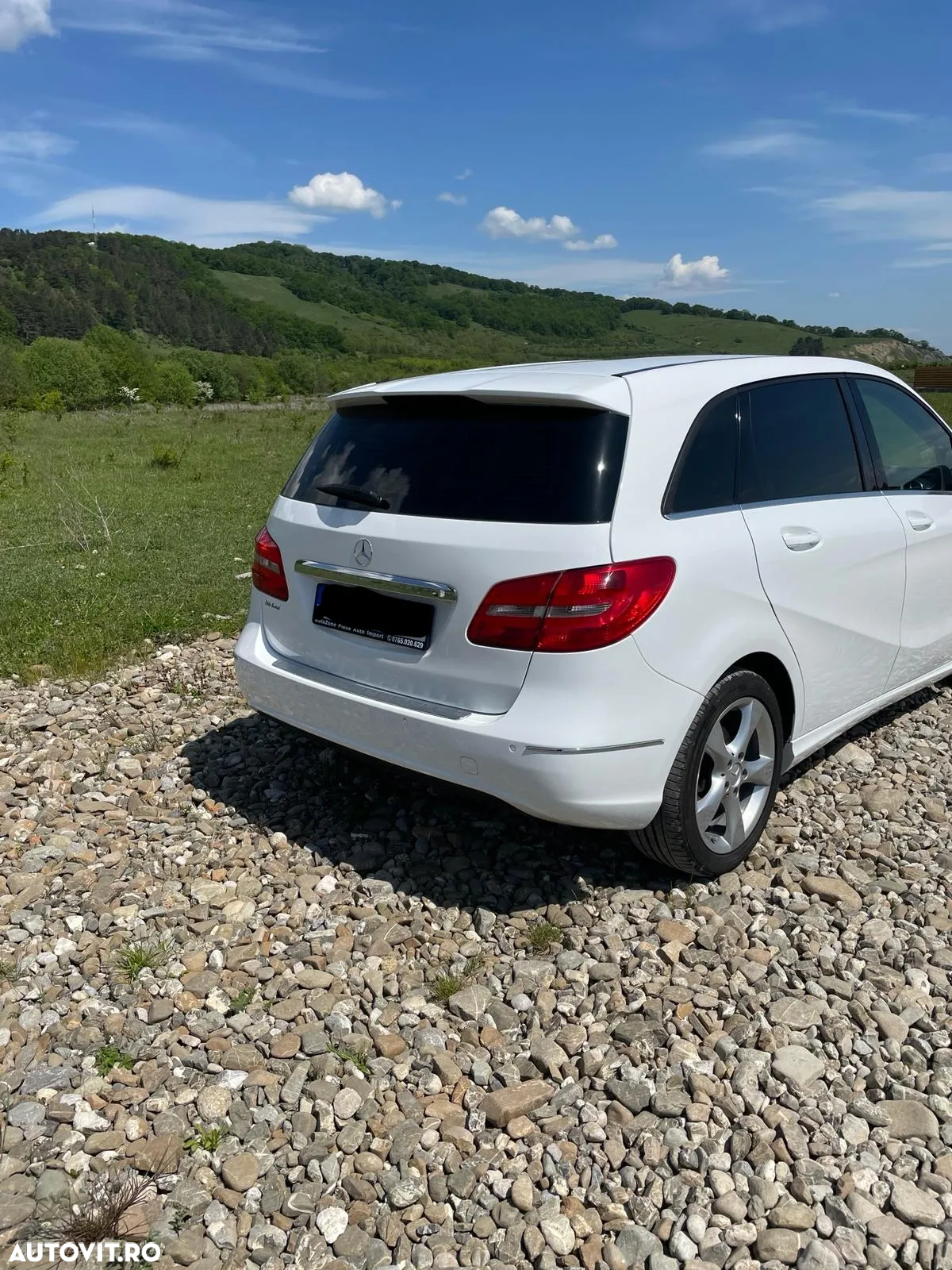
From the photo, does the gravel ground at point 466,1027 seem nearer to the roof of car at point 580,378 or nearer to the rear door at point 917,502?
the rear door at point 917,502

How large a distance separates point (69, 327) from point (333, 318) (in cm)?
5413

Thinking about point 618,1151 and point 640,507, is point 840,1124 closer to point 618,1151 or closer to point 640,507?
point 618,1151

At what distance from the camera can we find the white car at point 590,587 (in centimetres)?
286

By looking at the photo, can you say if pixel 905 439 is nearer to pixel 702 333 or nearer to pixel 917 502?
pixel 917 502

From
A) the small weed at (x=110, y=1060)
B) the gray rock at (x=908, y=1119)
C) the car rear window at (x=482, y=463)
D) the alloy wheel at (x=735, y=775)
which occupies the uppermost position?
the car rear window at (x=482, y=463)

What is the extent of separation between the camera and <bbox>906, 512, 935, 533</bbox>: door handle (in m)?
4.20

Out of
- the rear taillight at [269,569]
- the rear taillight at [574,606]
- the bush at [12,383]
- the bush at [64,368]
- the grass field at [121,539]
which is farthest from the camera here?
the bush at [64,368]

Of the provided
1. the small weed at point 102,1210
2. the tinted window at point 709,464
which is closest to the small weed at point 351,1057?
the small weed at point 102,1210

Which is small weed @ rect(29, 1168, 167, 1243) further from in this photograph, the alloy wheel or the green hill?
the green hill

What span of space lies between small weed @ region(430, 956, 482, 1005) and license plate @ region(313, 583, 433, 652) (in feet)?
3.47

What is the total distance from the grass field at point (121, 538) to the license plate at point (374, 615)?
3109mm

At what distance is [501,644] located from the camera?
289 centimetres

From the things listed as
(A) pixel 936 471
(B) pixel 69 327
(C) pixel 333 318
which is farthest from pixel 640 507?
(C) pixel 333 318

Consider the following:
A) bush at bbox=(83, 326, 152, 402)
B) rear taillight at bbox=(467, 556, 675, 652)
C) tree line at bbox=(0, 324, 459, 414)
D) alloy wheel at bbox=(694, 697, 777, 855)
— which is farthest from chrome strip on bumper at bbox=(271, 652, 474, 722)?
bush at bbox=(83, 326, 152, 402)
